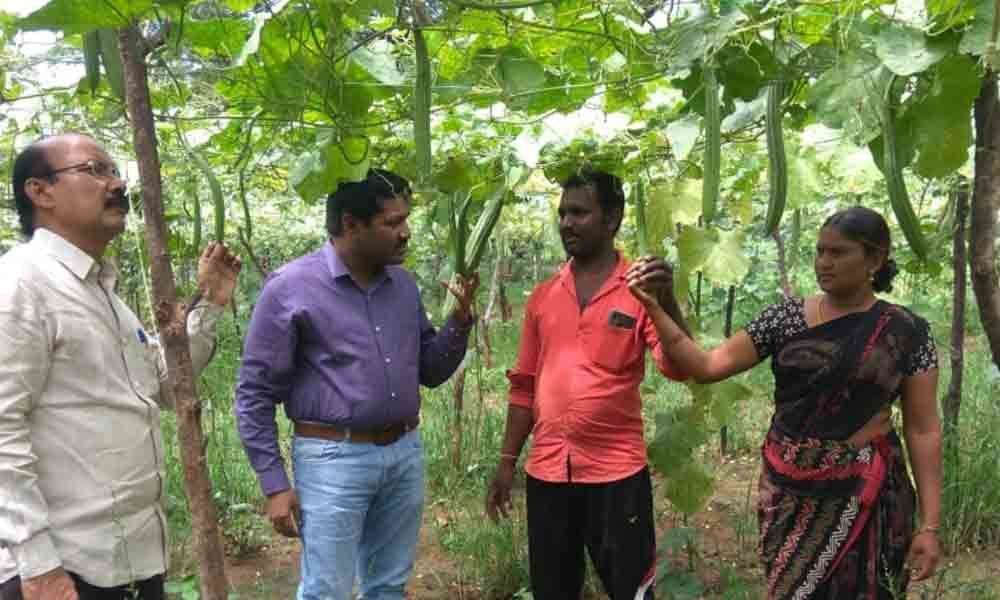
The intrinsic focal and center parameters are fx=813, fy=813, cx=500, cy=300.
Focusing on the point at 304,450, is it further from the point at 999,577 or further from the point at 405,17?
the point at 999,577

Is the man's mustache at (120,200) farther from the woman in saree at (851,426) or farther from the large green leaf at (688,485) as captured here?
the large green leaf at (688,485)

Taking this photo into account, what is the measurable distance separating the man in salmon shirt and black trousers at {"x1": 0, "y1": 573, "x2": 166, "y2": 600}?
116 cm

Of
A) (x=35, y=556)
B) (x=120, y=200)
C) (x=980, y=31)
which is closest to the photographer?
(x=980, y=31)

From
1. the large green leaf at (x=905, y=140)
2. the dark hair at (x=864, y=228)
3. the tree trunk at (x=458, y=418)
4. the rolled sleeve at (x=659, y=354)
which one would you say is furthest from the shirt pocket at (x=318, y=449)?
the tree trunk at (x=458, y=418)

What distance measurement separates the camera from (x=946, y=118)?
4.98 ft

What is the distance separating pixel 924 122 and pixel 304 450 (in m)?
1.86

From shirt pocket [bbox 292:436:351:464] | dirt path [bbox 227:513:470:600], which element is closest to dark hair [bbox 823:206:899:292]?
shirt pocket [bbox 292:436:351:464]

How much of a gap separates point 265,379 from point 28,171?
0.89 metres

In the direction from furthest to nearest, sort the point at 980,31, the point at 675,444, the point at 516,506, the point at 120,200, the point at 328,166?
the point at 516,506 < the point at 675,444 < the point at 328,166 < the point at 120,200 < the point at 980,31

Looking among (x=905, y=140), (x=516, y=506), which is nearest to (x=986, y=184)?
(x=905, y=140)

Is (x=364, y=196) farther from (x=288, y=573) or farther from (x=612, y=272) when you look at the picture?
(x=288, y=573)

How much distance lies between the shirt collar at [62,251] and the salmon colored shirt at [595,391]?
1393mm

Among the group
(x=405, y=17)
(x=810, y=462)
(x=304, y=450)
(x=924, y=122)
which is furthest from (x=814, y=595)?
(x=405, y=17)

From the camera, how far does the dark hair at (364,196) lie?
8.33 ft
